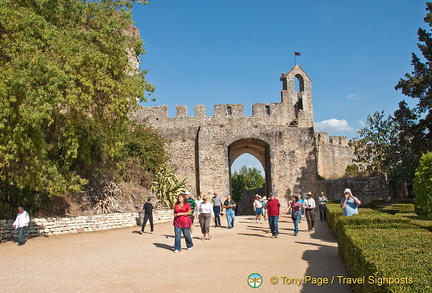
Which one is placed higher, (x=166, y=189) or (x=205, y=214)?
(x=166, y=189)

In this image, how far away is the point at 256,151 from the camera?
27.2 meters

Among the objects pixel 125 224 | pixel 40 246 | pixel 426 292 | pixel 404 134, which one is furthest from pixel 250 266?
pixel 404 134

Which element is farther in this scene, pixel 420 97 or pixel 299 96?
pixel 299 96

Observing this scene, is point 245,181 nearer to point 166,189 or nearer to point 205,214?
point 166,189

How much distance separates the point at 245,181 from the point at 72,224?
1466 inches

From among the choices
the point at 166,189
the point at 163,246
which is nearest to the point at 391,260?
the point at 163,246

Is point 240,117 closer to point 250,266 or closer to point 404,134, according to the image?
point 404,134

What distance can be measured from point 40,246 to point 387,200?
63.5ft

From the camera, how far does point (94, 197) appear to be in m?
14.7

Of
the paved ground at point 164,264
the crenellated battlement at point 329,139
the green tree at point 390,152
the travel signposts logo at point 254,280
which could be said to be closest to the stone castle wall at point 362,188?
the green tree at point 390,152

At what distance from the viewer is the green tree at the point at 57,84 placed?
31.2 feet

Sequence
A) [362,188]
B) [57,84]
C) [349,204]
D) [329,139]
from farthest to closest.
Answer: [329,139]
[362,188]
[57,84]
[349,204]

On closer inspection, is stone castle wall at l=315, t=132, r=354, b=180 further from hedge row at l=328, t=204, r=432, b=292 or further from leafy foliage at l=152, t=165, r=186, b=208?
hedge row at l=328, t=204, r=432, b=292

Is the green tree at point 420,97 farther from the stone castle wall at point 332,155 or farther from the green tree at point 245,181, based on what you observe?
the green tree at point 245,181
